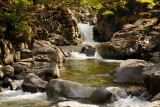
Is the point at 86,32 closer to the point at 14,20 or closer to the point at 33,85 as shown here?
the point at 14,20

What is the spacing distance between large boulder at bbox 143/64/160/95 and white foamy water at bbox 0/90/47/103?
4.00 meters

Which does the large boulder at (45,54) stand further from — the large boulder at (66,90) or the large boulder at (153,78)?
the large boulder at (153,78)

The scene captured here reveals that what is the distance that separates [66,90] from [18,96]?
2.00 m

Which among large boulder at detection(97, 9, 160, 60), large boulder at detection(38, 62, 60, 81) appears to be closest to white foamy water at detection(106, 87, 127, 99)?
large boulder at detection(38, 62, 60, 81)

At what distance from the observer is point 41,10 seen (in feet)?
97.0

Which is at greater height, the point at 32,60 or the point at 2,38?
the point at 2,38

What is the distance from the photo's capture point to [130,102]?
44.2 ft

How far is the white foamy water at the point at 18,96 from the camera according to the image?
14336 mm

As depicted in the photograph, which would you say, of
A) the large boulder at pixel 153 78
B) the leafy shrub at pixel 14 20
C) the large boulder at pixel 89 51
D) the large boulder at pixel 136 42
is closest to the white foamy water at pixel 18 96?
the large boulder at pixel 153 78

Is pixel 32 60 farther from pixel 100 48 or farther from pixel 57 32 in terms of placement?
pixel 57 32

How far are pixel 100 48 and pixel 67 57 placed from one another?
295 cm

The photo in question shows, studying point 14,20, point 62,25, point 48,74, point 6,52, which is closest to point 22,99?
point 48,74

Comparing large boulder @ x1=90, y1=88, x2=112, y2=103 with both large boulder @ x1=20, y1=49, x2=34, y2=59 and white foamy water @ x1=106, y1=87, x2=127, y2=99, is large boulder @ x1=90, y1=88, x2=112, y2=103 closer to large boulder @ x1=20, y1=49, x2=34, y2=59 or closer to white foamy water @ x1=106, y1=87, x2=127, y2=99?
white foamy water @ x1=106, y1=87, x2=127, y2=99

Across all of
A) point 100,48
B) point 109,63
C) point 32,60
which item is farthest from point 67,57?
point 32,60
